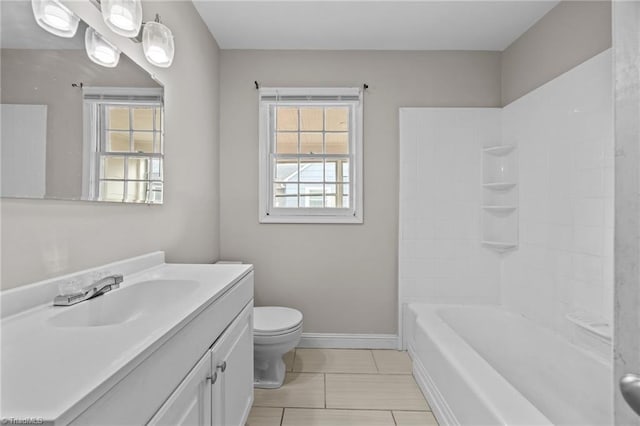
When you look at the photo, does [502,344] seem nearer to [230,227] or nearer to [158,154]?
[230,227]

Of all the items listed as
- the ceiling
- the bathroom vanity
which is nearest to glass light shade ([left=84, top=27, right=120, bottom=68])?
the bathroom vanity

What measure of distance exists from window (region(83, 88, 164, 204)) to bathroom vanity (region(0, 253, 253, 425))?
1.08 feet

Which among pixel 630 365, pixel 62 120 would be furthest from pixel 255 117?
pixel 630 365

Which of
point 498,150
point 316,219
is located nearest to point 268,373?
point 316,219

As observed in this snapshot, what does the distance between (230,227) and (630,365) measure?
2656mm

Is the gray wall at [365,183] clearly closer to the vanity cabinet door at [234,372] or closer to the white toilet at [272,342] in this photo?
the white toilet at [272,342]

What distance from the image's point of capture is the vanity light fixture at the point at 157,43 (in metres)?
1.61

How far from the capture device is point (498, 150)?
271cm

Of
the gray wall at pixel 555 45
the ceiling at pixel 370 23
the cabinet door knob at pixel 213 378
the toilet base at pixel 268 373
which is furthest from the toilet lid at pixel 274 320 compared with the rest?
the gray wall at pixel 555 45

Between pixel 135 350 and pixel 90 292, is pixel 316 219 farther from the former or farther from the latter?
pixel 135 350

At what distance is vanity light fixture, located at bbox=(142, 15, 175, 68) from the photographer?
5.27 ft

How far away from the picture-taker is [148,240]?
173 cm

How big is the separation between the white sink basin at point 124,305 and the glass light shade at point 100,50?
35.8 inches

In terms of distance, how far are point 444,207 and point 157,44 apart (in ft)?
7.64
